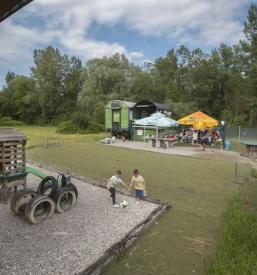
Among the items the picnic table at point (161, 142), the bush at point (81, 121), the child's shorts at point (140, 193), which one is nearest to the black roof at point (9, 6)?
the child's shorts at point (140, 193)

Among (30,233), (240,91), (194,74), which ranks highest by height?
(194,74)

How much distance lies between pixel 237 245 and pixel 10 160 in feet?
20.1

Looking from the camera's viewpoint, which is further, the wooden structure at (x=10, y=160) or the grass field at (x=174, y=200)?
the wooden structure at (x=10, y=160)

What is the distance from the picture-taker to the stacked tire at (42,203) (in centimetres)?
582

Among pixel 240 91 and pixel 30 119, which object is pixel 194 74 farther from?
pixel 30 119

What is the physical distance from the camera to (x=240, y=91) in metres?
38.6

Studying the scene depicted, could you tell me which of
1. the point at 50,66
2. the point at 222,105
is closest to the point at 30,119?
the point at 50,66

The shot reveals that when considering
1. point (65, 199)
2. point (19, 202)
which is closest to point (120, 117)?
point (65, 199)

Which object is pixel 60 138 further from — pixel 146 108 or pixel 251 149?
pixel 251 149

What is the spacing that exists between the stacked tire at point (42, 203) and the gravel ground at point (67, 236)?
165 mm

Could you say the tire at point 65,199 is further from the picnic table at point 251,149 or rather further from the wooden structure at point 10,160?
the picnic table at point 251,149

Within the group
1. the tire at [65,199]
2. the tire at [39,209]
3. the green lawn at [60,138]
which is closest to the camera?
the tire at [39,209]

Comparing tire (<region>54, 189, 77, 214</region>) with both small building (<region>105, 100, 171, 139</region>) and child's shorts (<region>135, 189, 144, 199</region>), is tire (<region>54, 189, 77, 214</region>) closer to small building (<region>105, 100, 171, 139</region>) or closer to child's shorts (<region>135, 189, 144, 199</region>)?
child's shorts (<region>135, 189, 144, 199</region>)

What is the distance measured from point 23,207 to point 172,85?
1680 inches
